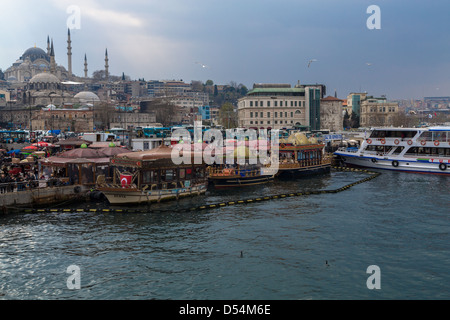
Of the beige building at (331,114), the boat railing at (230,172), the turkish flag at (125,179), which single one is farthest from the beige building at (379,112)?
the turkish flag at (125,179)

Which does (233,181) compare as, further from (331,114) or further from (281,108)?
(331,114)

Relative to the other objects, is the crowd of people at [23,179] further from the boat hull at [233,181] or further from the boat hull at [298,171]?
the boat hull at [298,171]

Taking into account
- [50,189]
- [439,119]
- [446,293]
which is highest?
[439,119]

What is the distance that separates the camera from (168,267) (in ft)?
50.7

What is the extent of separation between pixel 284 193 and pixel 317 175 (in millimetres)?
11054

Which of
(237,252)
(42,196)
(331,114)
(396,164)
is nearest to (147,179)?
(42,196)

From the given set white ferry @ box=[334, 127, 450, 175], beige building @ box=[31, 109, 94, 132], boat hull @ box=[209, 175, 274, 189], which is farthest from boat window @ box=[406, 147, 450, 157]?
beige building @ box=[31, 109, 94, 132]

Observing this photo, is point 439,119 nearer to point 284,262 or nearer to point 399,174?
point 399,174

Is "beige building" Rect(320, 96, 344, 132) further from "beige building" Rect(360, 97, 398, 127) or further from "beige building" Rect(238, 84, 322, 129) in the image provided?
"beige building" Rect(360, 97, 398, 127)

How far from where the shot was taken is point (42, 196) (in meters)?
24.7

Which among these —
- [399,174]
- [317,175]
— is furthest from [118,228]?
[399,174]

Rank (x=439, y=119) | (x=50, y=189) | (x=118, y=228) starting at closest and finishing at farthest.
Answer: (x=118, y=228)
(x=50, y=189)
(x=439, y=119)

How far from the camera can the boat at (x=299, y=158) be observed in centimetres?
3737

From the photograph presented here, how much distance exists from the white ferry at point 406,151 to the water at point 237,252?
15607 millimetres
